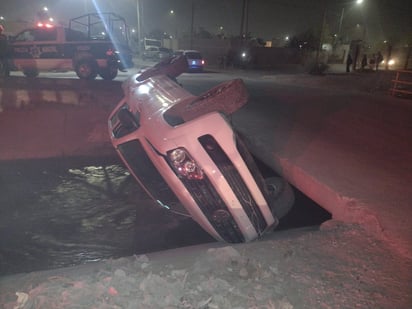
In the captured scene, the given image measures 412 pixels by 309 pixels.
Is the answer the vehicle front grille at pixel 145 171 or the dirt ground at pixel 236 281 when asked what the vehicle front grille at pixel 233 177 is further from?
the vehicle front grille at pixel 145 171

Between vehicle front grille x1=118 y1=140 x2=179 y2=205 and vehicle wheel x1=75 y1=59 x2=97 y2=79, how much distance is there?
1007cm

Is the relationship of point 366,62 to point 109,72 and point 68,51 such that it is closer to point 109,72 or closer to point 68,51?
point 109,72

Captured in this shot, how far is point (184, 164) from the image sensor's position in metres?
3.67

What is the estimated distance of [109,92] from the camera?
10469 mm

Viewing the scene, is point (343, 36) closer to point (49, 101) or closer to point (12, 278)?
point (49, 101)

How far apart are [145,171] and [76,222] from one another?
3.85 ft

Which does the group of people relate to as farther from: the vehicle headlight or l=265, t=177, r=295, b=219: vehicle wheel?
the vehicle headlight

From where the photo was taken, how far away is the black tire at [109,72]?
1423 cm

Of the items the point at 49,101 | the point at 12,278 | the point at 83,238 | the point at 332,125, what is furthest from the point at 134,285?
the point at 49,101

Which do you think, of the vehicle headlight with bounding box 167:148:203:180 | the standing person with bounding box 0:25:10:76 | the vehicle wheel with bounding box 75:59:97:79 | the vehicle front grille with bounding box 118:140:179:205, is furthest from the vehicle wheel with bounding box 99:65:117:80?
the vehicle headlight with bounding box 167:148:203:180

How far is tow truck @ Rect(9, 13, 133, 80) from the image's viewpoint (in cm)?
1388

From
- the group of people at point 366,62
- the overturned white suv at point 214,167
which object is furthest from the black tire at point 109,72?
the group of people at point 366,62

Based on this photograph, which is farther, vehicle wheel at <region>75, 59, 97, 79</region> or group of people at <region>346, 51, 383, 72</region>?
group of people at <region>346, 51, 383, 72</region>

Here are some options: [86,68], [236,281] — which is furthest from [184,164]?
[86,68]
